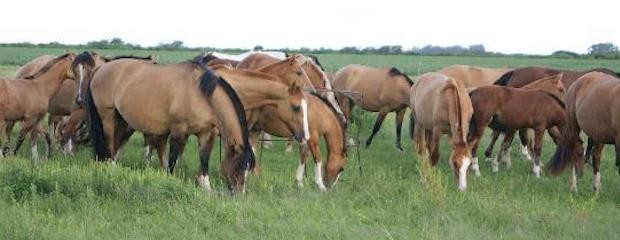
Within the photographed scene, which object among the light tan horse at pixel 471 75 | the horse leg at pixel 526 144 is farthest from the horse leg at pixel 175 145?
the light tan horse at pixel 471 75

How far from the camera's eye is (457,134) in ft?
33.3

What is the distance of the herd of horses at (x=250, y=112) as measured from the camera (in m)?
9.24

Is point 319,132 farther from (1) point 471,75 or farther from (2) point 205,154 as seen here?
(1) point 471,75

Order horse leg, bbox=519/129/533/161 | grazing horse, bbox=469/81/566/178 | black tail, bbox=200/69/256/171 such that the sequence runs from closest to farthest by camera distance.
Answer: black tail, bbox=200/69/256/171 → grazing horse, bbox=469/81/566/178 → horse leg, bbox=519/129/533/161

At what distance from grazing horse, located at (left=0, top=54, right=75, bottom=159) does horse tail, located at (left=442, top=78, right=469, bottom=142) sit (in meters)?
6.16

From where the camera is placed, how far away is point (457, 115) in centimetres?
1048

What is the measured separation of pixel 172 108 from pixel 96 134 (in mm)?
1786

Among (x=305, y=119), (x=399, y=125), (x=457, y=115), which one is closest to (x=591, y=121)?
(x=457, y=115)

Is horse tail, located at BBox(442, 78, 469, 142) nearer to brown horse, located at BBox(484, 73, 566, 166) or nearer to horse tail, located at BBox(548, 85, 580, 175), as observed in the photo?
horse tail, located at BBox(548, 85, 580, 175)

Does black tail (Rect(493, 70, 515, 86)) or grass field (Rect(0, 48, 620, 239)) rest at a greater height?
black tail (Rect(493, 70, 515, 86))

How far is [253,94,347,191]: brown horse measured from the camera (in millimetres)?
10211

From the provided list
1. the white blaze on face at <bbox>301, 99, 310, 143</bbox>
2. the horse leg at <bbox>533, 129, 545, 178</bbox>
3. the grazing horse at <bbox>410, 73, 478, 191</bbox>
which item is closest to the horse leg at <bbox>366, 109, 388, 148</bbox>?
the grazing horse at <bbox>410, 73, 478, 191</bbox>

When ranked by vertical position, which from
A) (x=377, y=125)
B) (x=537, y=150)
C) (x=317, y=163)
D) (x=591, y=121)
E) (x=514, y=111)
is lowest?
(x=377, y=125)

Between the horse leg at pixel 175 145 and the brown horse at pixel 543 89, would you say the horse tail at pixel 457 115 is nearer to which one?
the brown horse at pixel 543 89
